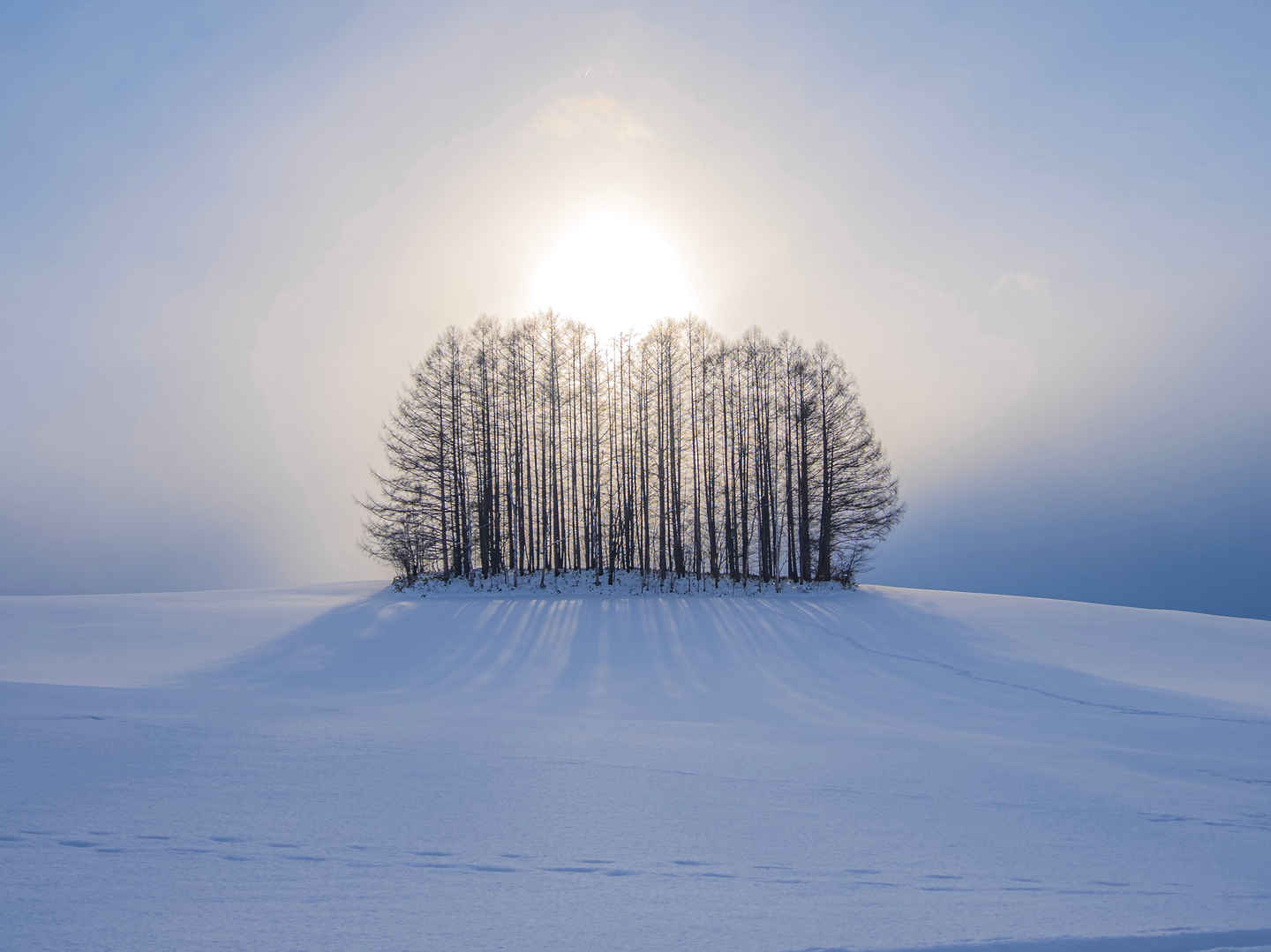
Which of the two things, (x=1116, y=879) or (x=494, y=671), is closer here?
(x=1116, y=879)

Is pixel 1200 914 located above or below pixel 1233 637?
above

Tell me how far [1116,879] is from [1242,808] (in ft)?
7.17

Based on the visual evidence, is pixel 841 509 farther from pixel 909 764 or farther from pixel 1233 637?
pixel 909 764

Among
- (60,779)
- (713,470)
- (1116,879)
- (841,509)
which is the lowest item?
(1116,879)

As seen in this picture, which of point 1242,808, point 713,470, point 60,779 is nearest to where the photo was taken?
point 60,779

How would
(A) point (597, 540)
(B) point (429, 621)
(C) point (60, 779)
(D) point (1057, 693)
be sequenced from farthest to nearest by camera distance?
(A) point (597, 540)
(B) point (429, 621)
(D) point (1057, 693)
(C) point (60, 779)

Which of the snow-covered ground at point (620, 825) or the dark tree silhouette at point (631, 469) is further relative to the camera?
the dark tree silhouette at point (631, 469)

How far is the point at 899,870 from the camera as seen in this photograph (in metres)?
3.15

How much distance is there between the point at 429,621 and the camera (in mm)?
16766

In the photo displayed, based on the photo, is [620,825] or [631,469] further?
[631,469]

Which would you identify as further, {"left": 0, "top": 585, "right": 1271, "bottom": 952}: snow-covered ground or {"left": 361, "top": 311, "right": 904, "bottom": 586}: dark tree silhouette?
{"left": 361, "top": 311, "right": 904, "bottom": 586}: dark tree silhouette

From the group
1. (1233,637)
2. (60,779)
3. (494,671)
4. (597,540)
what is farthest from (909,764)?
(597,540)

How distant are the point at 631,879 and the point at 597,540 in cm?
2184

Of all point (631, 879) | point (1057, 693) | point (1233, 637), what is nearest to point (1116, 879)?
point (631, 879)
